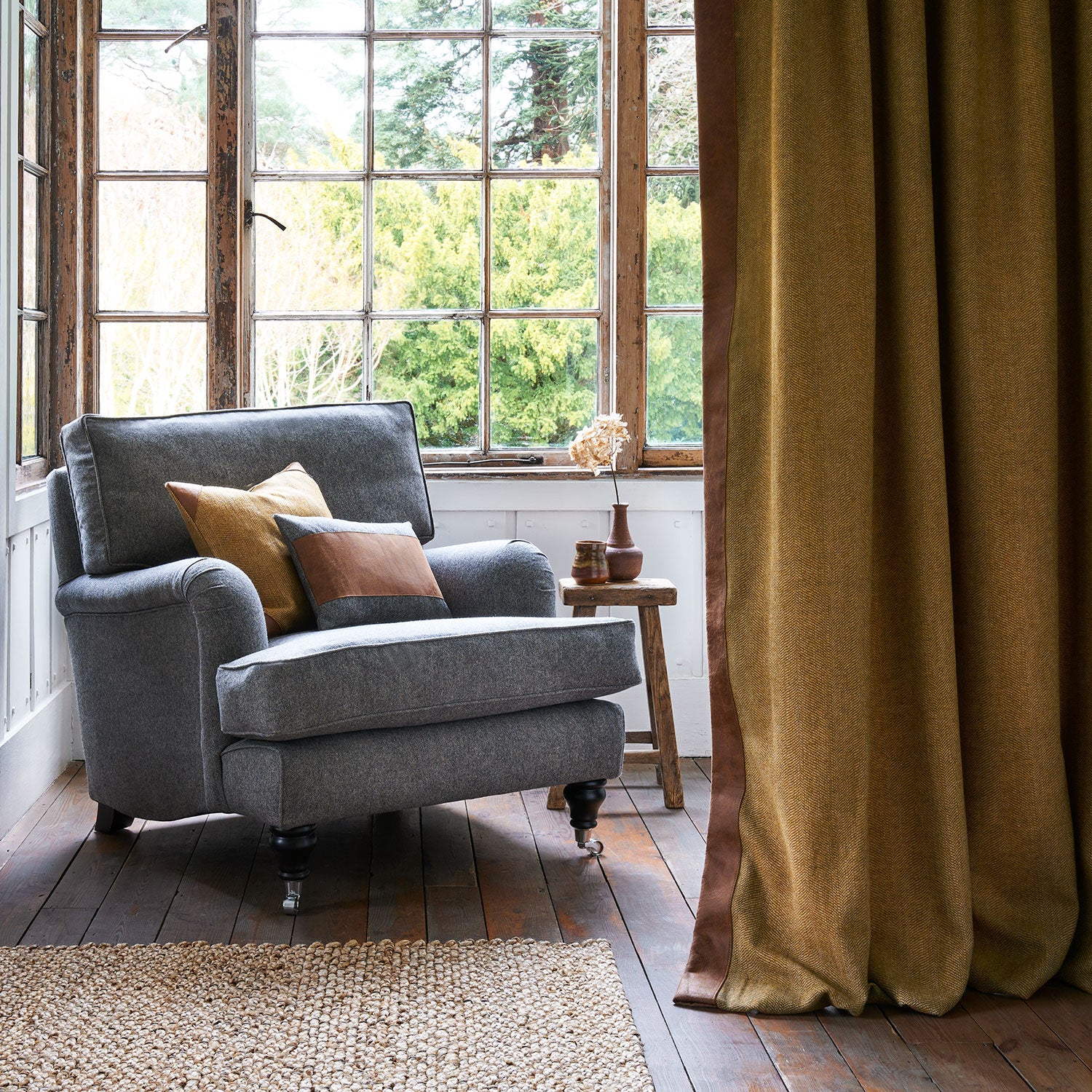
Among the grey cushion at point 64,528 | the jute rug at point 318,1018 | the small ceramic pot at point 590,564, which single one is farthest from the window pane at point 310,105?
the jute rug at point 318,1018

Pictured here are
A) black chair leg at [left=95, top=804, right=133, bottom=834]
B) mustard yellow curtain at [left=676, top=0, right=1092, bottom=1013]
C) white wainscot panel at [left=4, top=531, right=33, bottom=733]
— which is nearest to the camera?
mustard yellow curtain at [left=676, top=0, right=1092, bottom=1013]

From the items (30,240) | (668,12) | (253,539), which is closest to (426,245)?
(668,12)

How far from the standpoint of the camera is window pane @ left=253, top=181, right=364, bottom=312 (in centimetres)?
356

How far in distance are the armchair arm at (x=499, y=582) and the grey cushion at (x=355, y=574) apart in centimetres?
A: 9

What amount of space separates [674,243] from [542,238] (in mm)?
397

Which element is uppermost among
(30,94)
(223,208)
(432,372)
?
(30,94)

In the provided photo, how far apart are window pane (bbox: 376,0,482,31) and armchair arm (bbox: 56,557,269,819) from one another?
1899 mm

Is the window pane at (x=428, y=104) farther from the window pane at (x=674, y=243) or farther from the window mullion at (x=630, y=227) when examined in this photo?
the window pane at (x=674, y=243)

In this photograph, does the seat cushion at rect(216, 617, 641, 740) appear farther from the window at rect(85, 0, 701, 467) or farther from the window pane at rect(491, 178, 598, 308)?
the window pane at rect(491, 178, 598, 308)

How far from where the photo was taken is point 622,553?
10.2 feet

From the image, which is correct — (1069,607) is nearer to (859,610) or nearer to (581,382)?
(859,610)

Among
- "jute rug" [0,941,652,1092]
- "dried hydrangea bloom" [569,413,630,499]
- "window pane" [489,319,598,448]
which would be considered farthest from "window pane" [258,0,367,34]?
"jute rug" [0,941,652,1092]

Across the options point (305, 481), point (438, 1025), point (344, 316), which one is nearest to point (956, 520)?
point (438, 1025)

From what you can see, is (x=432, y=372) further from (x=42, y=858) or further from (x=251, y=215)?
(x=42, y=858)
